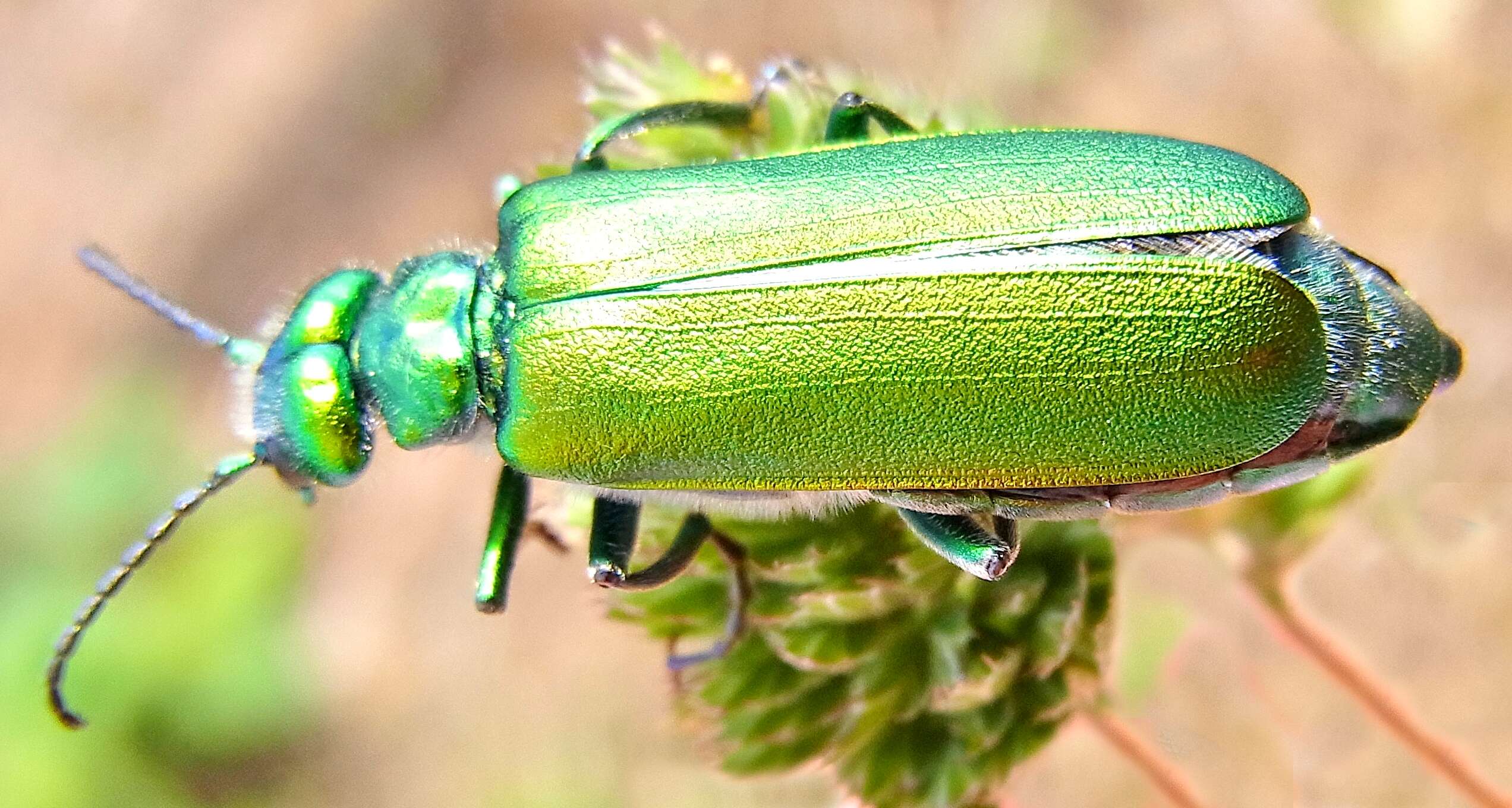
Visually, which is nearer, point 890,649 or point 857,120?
point 857,120

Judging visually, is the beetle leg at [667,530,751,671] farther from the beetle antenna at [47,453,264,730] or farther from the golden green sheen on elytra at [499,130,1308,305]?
the beetle antenna at [47,453,264,730]

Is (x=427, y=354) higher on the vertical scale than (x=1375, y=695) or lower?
higher

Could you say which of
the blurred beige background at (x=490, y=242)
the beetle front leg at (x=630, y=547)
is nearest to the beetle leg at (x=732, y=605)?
the beetle front leg at (x=630, y=547)

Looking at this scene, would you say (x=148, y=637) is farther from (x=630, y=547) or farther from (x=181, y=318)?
(x=630, y=547)

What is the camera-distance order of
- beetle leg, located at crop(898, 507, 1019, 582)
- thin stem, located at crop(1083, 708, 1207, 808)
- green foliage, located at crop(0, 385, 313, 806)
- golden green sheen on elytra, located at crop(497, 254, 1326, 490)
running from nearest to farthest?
golden green sheen on elytra, located at crop(497, 254, 1326, 490) → beetle leg, located at crop(898, 507, 1019, 582) → thin stem, located at crop(1083, 708, 1207, 808) → green foliage, located at crop(0, 385, 313, 806)

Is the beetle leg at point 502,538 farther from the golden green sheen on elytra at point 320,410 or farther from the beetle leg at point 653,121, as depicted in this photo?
the beetle leg at point 653,121

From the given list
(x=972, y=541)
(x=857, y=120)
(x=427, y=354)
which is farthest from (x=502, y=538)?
(x=857, y=120)

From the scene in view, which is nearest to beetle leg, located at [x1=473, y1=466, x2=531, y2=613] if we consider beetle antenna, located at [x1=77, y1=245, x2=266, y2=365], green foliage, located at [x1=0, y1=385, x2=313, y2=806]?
beetle antenna, located at [x1=77, y1=245, x2=266, y2=365]
